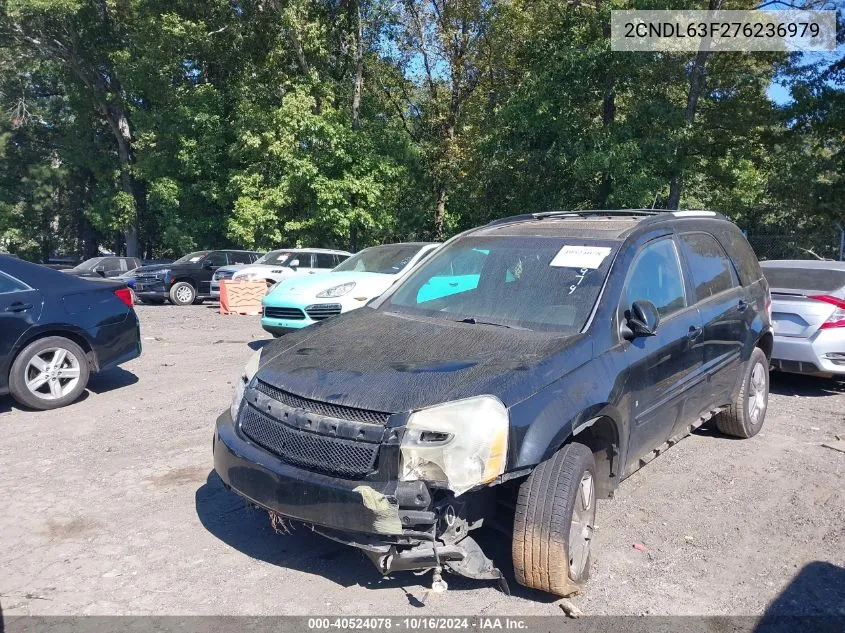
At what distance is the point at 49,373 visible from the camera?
22.3 ft

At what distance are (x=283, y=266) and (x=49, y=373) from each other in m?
10.9

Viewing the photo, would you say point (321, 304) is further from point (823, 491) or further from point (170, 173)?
point (170, 173)

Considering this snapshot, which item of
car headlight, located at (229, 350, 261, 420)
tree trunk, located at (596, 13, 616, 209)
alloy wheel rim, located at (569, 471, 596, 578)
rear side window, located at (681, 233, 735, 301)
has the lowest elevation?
alloy wheel rim, located at (569, 471, 596, 578)

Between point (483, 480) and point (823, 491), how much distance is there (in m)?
3.20


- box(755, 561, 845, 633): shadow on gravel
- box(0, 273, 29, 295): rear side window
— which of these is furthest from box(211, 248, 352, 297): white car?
box(755, 561, 845, 633): shadow on gravel

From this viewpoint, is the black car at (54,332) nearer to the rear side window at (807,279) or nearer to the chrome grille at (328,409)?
the chrome grille at (328,409)

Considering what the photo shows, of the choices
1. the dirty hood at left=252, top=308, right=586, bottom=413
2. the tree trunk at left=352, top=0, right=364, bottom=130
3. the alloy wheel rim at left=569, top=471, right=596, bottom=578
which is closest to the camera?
the dirty hood at left=252, top=308, right=586, bottom=413

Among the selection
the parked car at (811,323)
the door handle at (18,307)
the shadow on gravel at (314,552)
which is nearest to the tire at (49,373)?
the door handle at (18,307)

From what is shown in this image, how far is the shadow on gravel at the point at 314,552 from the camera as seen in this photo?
11.7 ft

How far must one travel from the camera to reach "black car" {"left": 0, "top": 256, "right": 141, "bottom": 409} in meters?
6.53

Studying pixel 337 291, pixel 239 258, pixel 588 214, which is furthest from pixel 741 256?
pixel 239 258

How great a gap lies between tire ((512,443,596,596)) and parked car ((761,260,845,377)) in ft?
17.1

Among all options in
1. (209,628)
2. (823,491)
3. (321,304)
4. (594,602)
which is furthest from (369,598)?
(321,304)

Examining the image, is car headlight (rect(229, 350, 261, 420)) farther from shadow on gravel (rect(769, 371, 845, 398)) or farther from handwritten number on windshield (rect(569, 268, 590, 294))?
shadow on gravel (rect(769, 371, 845, 398))
